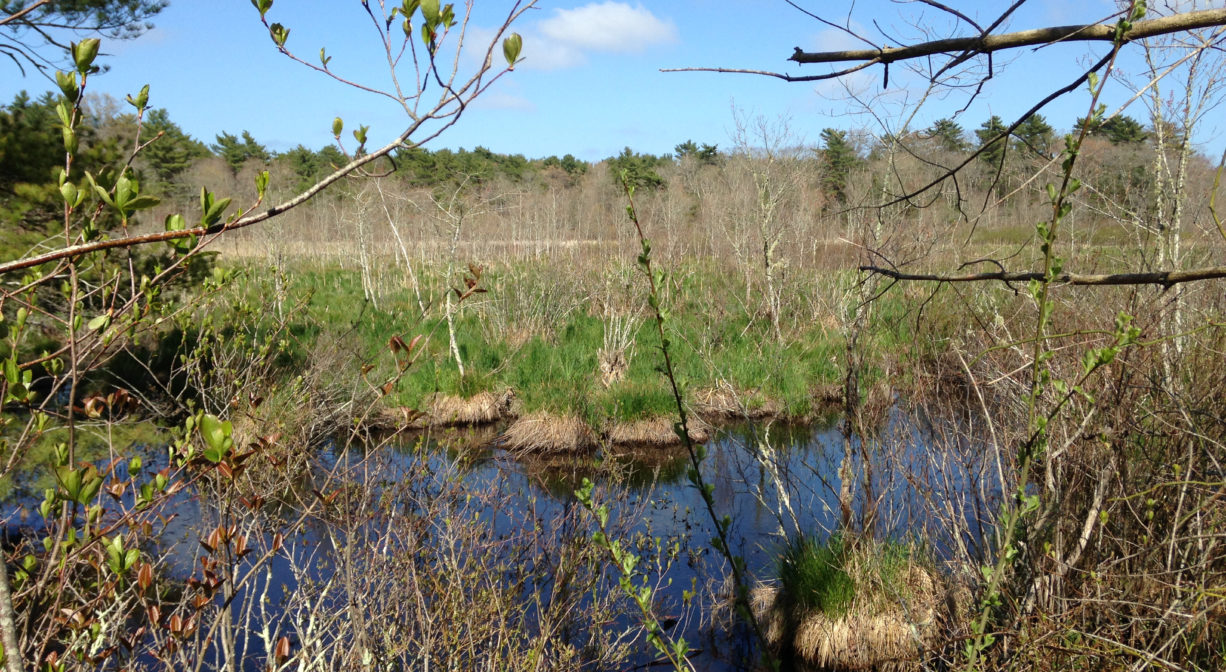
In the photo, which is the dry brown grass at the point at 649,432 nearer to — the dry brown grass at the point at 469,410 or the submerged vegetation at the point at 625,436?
the submerged vegetation at the point at 625,436

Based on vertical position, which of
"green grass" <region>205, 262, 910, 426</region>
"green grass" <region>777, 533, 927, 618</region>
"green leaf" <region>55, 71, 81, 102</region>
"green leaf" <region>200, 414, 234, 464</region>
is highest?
"green leaf" <region>55, 71, 81, 102</region>

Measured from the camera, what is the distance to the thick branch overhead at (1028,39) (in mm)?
1651

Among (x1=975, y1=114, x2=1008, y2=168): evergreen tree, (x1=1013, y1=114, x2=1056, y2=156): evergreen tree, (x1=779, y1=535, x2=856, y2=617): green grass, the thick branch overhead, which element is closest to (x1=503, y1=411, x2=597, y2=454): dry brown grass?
(x1=779, y1=535, x2=856, y2=617): green grass

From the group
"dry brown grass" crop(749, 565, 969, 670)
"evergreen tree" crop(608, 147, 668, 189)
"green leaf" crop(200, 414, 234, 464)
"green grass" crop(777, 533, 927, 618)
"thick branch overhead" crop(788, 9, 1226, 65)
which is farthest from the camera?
"evergreen tree" crop(608, 147, 668, 189)

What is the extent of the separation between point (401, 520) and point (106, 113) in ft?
23.6

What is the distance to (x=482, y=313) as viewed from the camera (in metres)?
11.7

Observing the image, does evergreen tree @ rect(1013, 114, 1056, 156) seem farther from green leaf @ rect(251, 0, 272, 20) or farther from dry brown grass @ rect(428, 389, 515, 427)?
dry brown grass @ rect(428, 389, 515, 427)

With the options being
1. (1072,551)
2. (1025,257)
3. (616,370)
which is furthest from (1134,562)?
(1025,257)

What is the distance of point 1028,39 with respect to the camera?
1786mm

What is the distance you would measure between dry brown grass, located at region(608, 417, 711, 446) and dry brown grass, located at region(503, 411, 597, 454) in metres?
0.30

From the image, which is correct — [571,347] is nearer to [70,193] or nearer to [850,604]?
[850,604]

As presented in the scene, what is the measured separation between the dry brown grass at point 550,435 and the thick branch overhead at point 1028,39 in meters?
7.06

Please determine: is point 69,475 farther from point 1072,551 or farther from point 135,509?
point 1072,551

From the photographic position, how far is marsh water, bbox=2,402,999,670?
421 centimetres
